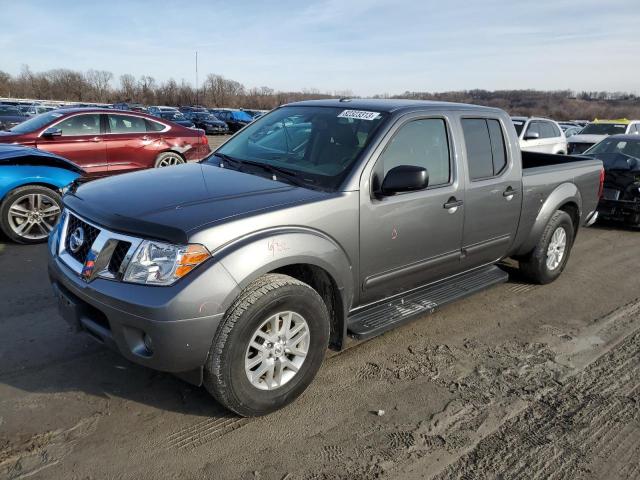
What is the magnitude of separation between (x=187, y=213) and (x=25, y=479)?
1507 millimetres

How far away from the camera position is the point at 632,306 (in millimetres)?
5102

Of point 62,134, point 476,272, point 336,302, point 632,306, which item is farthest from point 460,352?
point 62,134

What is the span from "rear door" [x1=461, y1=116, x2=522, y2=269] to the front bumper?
2358 millimetres

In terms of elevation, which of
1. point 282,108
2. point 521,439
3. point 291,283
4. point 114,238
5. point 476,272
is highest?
point 282,108

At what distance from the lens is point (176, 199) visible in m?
3.07

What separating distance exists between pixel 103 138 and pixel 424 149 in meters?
7.15

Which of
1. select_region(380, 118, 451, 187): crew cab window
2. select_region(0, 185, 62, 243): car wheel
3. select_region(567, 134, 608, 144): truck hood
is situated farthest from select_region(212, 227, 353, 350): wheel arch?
select_region(567, 134, 608, 144): truck hood

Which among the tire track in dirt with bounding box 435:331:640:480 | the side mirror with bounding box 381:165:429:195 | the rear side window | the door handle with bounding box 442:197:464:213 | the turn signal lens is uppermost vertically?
the rear side window

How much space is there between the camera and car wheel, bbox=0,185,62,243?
6.23 metres

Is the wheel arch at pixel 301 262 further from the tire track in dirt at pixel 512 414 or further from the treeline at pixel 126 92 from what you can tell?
the treeline at pixel 126 92

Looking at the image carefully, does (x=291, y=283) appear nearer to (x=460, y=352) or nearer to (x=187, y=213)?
(x=187, y=213)

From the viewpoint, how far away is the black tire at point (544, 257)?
531cm

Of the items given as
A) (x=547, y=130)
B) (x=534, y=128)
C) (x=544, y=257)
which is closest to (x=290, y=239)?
(x=544, y=257)

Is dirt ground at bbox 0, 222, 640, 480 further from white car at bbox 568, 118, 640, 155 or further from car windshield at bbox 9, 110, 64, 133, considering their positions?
white car at bbox 568, 118, 640, 155
